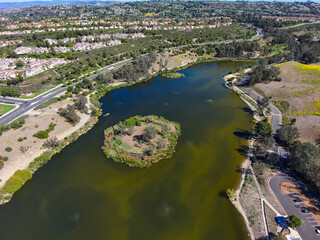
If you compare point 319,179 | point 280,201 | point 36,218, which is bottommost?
point 36,218

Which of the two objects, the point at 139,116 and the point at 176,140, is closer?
the point at 176,140

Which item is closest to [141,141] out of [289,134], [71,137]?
[71,137]

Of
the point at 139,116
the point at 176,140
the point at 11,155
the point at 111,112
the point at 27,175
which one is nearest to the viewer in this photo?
the point at 27,175

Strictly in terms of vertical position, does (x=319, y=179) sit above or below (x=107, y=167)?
above

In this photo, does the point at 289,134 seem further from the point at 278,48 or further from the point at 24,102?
the point at 278,48

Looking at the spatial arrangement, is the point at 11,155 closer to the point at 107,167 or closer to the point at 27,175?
the point at 27,175

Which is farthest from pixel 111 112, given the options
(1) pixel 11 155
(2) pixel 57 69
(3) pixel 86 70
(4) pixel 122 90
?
(2) pixel 57 69

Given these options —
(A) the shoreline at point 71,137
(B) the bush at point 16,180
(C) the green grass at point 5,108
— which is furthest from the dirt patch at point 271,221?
(C) the green grass at point 5,108
